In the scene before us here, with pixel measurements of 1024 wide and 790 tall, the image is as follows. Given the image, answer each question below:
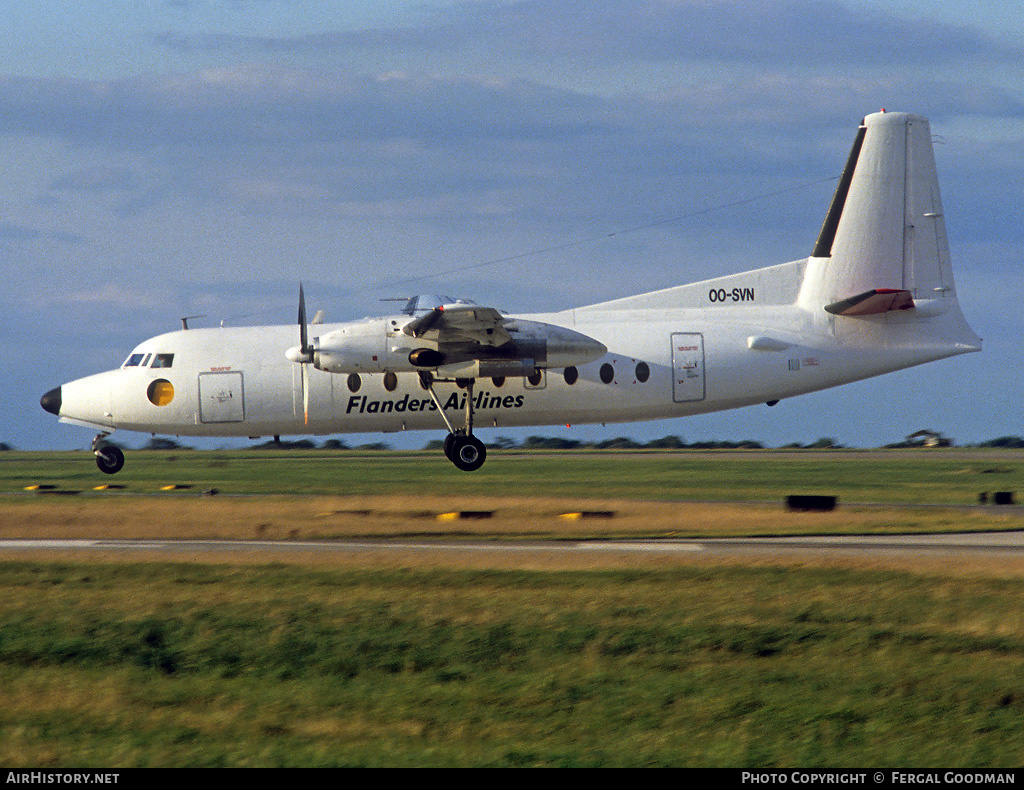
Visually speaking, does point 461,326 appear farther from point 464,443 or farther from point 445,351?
point 464,443

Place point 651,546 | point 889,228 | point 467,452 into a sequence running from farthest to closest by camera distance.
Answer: point 889,228 < point 467,452 < point 651,546

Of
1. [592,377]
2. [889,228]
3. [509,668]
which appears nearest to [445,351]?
[592,377]

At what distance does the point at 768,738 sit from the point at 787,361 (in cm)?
1832

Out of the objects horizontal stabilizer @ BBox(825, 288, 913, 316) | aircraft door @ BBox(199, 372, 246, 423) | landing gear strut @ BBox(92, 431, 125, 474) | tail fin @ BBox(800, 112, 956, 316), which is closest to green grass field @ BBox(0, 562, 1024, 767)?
aircraft door @ BBox(199, 372, 246, 423)

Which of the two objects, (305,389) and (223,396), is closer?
(305,389)

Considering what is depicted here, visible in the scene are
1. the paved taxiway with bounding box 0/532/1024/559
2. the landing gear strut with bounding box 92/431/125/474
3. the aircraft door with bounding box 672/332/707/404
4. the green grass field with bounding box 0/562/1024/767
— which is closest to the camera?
the green grass field with bounding box 0/562/1024/767

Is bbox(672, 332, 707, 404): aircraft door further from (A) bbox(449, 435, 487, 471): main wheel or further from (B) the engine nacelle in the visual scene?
(A) bbox(449, 435, 487, 471): main wheel

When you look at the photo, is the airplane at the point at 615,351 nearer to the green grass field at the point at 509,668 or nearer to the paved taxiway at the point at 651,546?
the paved taxiway at the point at 651,546

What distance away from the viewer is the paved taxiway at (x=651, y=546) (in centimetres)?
1675

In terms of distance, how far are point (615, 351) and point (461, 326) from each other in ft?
12.9

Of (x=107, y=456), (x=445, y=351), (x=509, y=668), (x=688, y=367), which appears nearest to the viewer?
(x=509, y=668)

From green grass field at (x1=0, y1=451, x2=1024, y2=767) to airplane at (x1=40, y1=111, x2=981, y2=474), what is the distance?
9.82m

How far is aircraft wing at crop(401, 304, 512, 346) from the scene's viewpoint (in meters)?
23.9

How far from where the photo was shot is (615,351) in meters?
26.0
